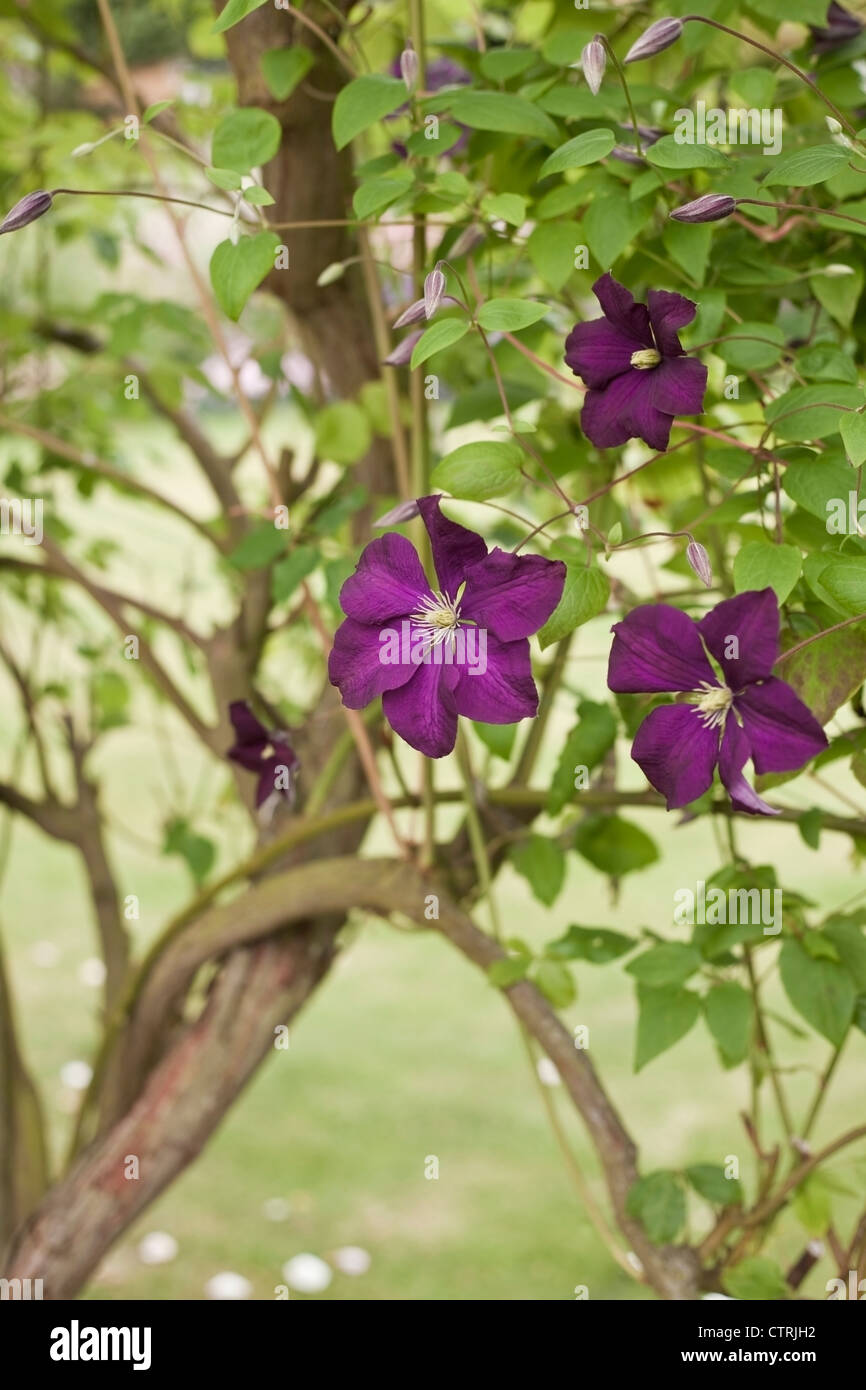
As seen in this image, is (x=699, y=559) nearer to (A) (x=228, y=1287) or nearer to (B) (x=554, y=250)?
(B) (x=554, y=250)

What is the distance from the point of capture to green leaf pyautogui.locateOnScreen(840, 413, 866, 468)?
1.18 ft

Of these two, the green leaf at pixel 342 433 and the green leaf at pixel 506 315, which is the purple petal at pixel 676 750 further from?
the green leaf at pixel 342 433

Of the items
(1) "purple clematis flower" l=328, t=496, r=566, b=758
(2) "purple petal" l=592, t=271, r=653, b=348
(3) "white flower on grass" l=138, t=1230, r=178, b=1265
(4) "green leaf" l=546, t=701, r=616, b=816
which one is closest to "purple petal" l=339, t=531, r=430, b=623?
(1) "purple clematis flower" l=328, t=496, r=566, b=758

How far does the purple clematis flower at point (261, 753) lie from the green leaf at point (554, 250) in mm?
232

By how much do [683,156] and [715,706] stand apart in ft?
0.57

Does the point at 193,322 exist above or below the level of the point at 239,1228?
above

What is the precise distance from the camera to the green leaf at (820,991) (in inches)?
19.8

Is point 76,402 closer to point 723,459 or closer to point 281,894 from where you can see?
point 281,894

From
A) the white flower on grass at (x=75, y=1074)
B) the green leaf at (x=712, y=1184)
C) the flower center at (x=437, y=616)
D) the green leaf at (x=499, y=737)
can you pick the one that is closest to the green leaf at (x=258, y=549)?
the green leaf at (x=499, y=737)
